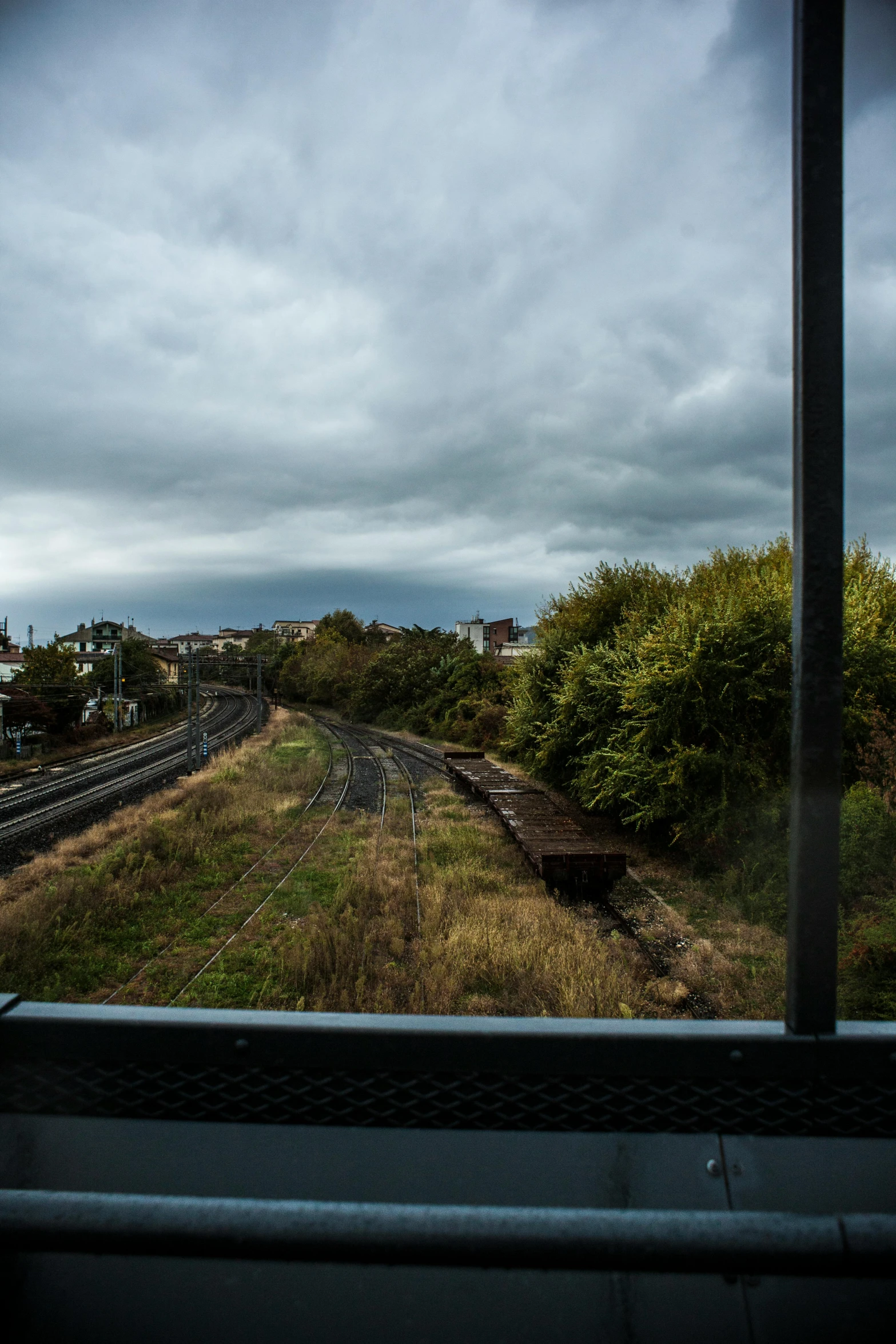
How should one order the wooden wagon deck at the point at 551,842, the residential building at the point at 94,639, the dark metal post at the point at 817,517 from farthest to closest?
1. the residential building at the point at 94,639
2. the wooden wagon deck at the point at 551,842
3. the dark metal post at the point at 817,517

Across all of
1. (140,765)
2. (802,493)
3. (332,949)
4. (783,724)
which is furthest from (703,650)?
(140,765)

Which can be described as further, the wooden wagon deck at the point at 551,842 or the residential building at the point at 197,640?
the residential building at the point at 197,640

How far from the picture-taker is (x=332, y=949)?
303 inches

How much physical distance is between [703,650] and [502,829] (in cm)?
563

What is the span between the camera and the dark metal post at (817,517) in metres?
1.39

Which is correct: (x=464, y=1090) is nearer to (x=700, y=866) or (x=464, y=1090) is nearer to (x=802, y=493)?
(x=802, y=493)

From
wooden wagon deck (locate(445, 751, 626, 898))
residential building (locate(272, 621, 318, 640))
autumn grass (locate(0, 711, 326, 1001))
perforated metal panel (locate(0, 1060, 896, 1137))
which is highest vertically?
residential building (locate(272, 621, 318, 640))

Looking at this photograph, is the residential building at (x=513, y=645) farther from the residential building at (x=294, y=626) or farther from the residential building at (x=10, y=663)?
the residential building at (x=294, y=626)

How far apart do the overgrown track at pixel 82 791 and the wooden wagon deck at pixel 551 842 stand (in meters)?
9.52

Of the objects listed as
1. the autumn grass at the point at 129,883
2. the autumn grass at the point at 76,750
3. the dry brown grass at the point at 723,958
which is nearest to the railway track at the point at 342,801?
the autumn grass at the point at 129,883

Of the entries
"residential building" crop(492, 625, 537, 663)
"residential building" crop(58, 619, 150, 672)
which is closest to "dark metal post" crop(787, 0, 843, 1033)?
"residential building" crop(492, 625, 537, 663)

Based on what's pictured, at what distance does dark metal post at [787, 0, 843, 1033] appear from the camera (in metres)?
1.39

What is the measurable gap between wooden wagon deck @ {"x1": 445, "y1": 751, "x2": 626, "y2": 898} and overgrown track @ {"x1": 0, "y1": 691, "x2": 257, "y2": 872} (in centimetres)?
952

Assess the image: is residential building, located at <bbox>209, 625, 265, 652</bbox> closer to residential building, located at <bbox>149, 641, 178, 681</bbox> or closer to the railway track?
residential building, located at <bbox>149, 641, 178, 681</bbox>
